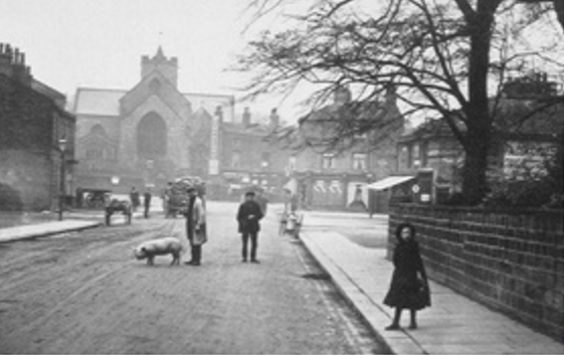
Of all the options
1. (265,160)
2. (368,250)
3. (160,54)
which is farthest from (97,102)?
(368,250)

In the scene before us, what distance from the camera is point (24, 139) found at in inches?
1736

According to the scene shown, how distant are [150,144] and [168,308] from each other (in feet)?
273

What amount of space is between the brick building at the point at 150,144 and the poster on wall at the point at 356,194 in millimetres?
24791

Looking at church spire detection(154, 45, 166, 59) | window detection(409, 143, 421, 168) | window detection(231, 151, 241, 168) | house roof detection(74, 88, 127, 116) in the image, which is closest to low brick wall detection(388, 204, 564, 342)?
window detection(409, 143, 421, 168)

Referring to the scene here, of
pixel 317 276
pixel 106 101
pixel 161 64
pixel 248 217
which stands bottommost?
pixel 317 276

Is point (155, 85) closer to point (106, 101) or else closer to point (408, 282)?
point (106, 101)

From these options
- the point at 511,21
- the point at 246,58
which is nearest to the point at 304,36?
the point at 246,58

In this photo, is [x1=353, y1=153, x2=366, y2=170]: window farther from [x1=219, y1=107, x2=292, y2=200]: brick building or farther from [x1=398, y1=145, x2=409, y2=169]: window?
[x1=398, y1=145, x2=409, y2=169]: window

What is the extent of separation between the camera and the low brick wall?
25.3 ft

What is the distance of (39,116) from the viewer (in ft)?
146

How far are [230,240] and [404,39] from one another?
1270 centimetres

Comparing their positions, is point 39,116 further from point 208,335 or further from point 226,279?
point 208,335

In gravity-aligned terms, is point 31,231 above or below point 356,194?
below

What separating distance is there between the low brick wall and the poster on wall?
5556cm
